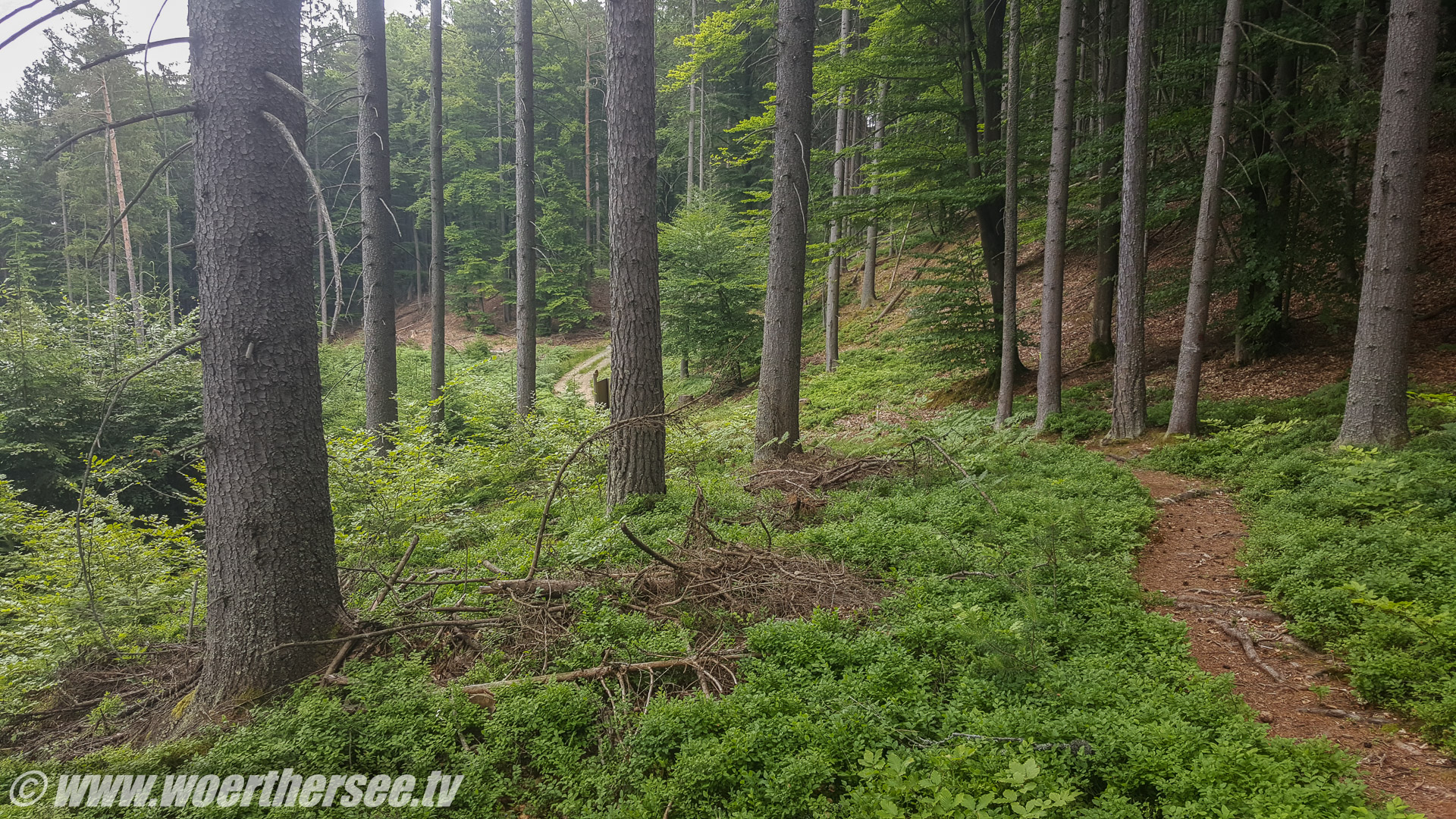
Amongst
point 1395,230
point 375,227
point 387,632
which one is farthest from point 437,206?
point 1395,230

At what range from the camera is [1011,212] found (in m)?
10.8

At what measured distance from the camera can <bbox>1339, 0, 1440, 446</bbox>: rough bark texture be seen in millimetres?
6691

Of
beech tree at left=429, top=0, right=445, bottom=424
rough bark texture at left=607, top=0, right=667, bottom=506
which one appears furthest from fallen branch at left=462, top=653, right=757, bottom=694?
beech tree at left=429, top=0, right=445, bottom=424

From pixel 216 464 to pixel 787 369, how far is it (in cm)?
618

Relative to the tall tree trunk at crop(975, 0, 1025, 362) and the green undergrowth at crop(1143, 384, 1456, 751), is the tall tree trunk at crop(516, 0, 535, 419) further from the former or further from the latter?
the green undergrowth at crop(1143, 384, 1456, 751)

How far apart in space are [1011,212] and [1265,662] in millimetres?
8606

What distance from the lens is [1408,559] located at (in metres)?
4.50

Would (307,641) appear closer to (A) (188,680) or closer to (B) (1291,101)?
(A) (188,680)

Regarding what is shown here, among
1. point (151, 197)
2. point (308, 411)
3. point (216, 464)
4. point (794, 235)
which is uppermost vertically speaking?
point (151, 197)

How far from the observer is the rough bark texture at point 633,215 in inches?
241

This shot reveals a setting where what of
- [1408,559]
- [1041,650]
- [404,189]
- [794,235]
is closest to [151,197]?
[404,189]

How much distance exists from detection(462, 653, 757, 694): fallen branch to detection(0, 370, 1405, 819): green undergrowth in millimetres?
105

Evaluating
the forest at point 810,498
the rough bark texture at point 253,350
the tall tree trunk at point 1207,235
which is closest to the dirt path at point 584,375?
the forest at point 810,498

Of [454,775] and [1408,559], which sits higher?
[1408,559]
